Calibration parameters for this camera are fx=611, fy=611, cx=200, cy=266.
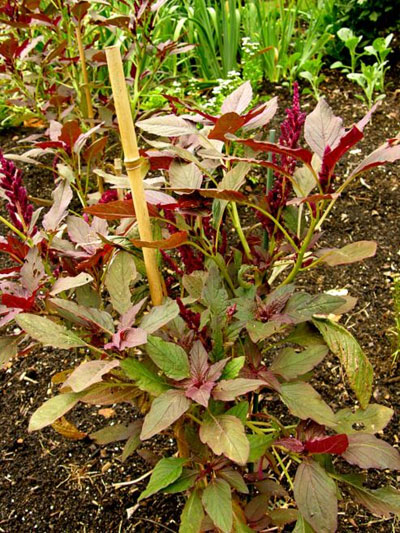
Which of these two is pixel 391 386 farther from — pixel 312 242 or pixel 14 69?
pixel 14 69

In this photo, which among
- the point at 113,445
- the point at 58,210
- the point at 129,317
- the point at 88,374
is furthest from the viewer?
the point at 113,445

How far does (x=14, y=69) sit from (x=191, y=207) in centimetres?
Result: 145

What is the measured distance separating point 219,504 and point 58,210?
63 cm

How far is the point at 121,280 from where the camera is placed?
107 cm

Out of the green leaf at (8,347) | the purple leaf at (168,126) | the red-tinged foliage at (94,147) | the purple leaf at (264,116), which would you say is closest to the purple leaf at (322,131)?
the purple leaf at (264,116)

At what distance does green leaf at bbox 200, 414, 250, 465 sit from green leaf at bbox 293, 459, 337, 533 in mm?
188

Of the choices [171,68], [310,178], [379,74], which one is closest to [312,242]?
[310,178]

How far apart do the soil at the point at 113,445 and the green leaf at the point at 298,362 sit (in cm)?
45

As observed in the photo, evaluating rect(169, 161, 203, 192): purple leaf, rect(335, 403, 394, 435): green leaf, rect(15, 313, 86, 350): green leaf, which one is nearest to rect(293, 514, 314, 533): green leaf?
rect(335, 403, 394, 435): green leaf

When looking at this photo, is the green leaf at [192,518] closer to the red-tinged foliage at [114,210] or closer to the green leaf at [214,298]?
the green leaf at [214,298]

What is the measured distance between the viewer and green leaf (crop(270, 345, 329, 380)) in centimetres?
107

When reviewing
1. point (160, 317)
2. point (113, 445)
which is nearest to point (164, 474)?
point (160, 317)

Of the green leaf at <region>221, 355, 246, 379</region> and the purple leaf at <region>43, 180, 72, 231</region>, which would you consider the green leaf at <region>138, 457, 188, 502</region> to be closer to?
the green leaf at <region>221, 355, 246, 379</region>

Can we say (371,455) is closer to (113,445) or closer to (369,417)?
(369,417)
